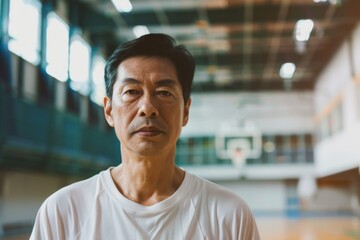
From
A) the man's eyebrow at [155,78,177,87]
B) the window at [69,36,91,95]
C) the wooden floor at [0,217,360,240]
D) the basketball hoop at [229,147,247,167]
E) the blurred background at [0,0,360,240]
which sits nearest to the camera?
the man's eyebrow at [155,78,177,87]

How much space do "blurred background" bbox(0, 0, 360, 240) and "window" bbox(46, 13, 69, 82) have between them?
6cm

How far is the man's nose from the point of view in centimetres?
145

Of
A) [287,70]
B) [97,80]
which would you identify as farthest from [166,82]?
[287,70]

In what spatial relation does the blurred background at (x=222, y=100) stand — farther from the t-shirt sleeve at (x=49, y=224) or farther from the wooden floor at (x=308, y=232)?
the t-shirt sleeve at (x=49, y=224)

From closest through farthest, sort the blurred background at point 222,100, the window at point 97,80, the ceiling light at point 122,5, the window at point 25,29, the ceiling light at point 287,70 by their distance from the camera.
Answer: the window at point 25,29
the blurred background at point 222,100
the ceiling light at point 122,5
the window at point 97,80
the ceiling light at point 287,70

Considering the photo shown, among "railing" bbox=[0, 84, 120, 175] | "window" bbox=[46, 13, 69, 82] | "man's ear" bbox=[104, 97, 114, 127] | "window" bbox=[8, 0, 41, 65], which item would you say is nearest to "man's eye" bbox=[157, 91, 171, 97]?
"man's ear" bbox=[104, 97, 114, 127]

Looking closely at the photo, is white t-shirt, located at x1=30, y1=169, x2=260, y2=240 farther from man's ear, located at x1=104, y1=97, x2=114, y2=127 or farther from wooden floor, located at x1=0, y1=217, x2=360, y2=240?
wooden floor, located at x1=0, y1=217, x2=360, y2=240

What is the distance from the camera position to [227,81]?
3116 centimetres

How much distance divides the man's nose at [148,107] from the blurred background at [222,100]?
12.1 m

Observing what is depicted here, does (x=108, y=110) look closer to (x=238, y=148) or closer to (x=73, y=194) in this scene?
(x=73, y=194)

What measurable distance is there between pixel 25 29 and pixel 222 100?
19728mm

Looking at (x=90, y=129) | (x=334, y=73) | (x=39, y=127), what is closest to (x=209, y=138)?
(x=334, y=73)

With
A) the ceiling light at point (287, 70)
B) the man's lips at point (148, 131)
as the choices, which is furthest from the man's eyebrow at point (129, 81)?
the ceiling light at point (287, 70)

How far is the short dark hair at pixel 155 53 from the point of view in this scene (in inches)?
59.9
